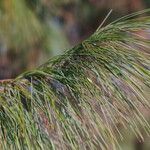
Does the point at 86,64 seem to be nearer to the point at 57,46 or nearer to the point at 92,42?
the point at 92,42

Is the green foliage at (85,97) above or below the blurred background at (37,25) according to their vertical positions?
below

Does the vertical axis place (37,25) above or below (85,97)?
above

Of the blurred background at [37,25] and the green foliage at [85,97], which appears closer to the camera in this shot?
the green foliage at [85,97]

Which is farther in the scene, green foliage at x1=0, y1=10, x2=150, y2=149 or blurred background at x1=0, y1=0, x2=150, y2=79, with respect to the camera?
blurred background at x1=0, y1=0, x2=150, y2=79

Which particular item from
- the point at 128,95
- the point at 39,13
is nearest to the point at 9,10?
the point at 39,13

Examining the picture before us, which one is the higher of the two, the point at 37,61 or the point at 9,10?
the point at 37,61
